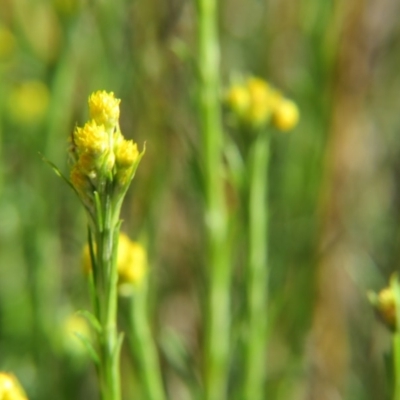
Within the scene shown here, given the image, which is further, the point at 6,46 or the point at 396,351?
the point at 6,46

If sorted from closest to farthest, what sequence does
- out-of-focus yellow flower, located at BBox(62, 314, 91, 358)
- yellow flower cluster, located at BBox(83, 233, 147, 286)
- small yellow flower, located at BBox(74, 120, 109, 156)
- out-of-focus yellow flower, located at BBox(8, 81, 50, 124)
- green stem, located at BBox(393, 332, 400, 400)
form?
small yellow flower, located at BBox(74, 120, 109, 156), green stem, located at BBox(393, 332, 400, 400), yellow flower cluster, located at BBox(83, 233, 147, 286), out-of-focus yellow flower, located at BBox(62, 314, 91, 358), out-of-focus yellow flower, located at BBox(8, 81, 50, 124)

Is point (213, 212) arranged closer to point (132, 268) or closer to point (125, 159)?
point (132, 268)

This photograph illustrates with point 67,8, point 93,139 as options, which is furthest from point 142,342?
point 67,8

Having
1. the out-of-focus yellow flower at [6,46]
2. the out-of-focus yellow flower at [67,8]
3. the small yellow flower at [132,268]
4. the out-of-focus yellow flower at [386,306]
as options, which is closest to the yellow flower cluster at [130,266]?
the small yellow flower at [132,268]

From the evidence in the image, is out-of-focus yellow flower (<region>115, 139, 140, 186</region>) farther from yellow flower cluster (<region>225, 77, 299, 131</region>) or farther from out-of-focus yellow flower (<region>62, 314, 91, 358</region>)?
out-of-focus yellow flower (<region>62, 314, 91, 358</region>)

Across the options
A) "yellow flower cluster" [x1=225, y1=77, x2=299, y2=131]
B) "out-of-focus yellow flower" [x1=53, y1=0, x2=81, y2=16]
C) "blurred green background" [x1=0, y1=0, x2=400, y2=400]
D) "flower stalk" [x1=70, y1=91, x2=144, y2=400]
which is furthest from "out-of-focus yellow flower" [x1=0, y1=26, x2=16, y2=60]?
"flower stalk" [x1=70, y1=91, x2=144, y2=400]

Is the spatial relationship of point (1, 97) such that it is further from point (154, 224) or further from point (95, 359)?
point (95, 359)

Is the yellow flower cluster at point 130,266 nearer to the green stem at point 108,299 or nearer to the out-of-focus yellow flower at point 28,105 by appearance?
the green stem at point 108,299
